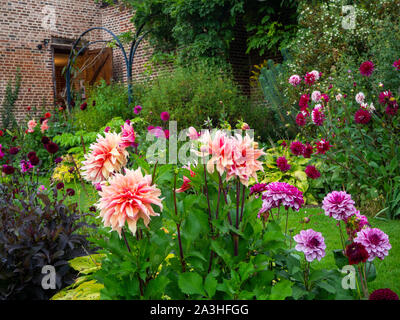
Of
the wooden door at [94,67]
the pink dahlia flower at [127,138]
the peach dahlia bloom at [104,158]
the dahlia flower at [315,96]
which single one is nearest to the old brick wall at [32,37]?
the wooden door at [94,67]

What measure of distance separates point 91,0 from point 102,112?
5436mm

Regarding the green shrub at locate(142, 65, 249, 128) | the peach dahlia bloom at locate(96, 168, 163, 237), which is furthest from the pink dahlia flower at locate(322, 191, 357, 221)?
the green shrub at locate(142, 65, 249, 128)

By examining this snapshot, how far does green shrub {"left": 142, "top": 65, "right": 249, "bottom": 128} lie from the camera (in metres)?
6.71

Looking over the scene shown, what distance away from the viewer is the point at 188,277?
1.34m

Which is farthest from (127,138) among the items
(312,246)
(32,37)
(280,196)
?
(32,37)

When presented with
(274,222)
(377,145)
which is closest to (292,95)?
(377,145)

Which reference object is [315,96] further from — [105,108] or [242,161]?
[105,108]

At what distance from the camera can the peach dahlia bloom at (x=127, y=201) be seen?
1175 mm

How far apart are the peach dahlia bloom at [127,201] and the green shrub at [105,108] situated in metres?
7.53

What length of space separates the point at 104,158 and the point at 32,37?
11390mm

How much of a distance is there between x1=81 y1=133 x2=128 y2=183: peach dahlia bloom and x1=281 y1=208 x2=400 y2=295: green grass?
99 centimetres

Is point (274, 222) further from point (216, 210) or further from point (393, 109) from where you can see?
point (393, 109)

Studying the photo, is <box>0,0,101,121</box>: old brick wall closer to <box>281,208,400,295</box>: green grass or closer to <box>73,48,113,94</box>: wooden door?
<box>73,48,113,94</box>: wooden door

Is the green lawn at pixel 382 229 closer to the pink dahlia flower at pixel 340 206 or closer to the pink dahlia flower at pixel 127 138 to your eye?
the pink dahlia flower at pixel 340 206
